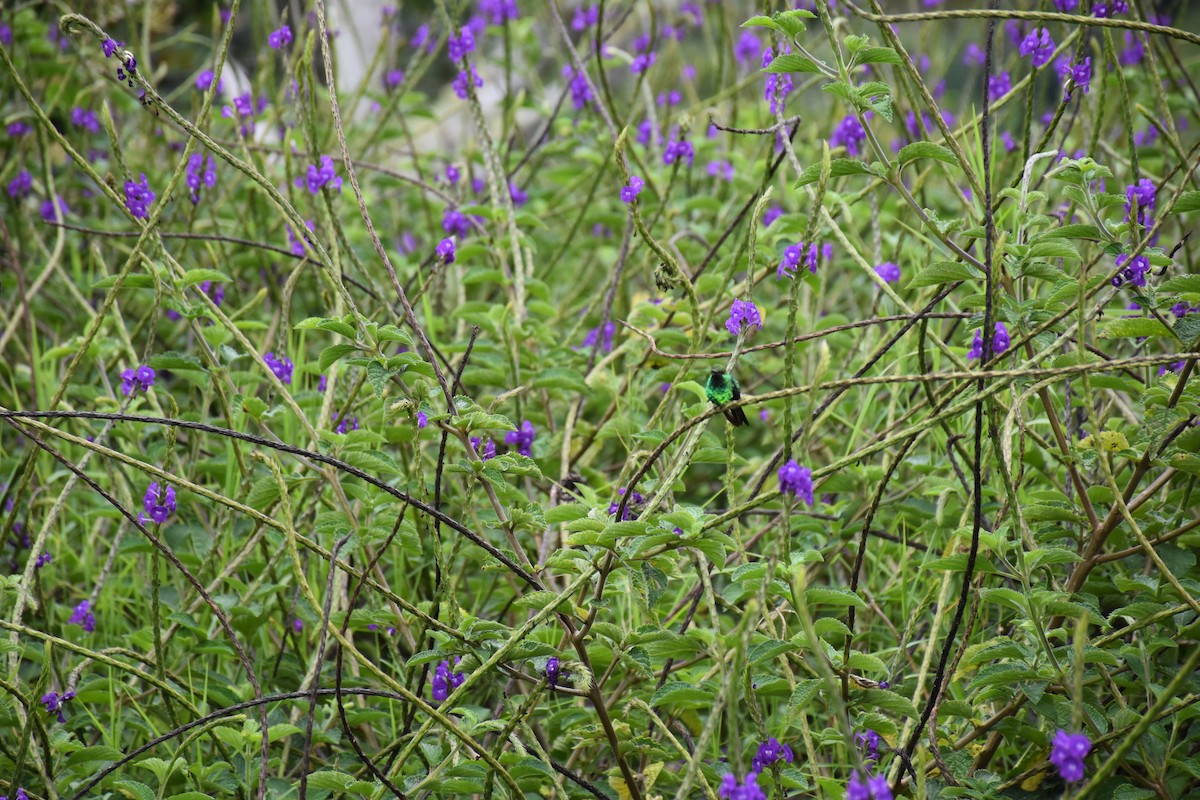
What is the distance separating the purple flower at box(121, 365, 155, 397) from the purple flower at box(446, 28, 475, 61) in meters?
1.04

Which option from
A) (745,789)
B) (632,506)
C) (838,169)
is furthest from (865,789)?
(838,169)

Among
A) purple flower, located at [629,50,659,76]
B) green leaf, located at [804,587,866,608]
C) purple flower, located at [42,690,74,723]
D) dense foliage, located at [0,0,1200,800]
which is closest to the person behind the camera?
green leaf, located at [804,587,866,608]

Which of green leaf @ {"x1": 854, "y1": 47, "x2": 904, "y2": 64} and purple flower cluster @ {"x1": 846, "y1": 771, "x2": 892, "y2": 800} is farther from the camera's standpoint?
green leaf @ {"x1": 854, "y1": 47, "x2": 904, "y2": 64}

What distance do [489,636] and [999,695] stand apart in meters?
0.75

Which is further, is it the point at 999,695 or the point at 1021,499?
the point at 1021,499

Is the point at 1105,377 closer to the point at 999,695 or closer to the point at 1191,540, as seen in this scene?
the point at 1191,540

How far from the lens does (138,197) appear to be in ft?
6.80

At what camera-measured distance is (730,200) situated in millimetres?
3107

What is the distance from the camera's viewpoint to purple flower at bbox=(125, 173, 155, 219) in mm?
2031

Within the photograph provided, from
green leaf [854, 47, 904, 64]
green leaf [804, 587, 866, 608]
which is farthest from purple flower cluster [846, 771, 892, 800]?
green leaf [854, 47, 904, 64]

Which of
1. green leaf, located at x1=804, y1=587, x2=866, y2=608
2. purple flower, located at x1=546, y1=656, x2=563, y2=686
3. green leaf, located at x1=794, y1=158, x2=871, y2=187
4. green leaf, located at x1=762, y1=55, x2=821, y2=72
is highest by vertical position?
green leaf, located at x1=762, y1=55, x2=821, y2=72

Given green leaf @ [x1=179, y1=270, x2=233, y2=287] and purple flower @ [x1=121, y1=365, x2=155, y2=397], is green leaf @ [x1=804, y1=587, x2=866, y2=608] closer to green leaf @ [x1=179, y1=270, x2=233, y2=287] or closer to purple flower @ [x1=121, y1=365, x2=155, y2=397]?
green leaf @ [x1=179, y1=270, x2=233, y2=287]

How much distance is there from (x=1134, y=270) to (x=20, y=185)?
290cm

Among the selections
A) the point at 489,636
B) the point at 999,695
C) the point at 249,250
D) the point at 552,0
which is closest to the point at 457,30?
the point at 552,0
